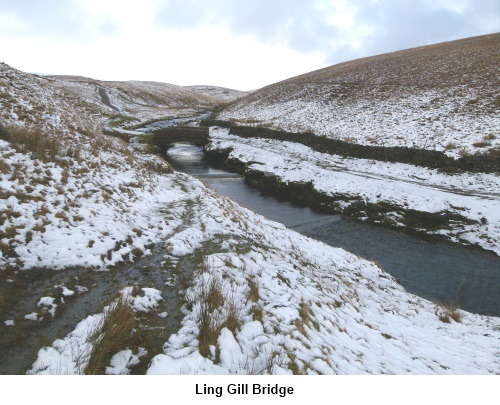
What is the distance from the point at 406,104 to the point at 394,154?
39.4ft

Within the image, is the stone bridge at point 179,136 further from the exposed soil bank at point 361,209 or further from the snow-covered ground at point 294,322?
the snow-covered ground at point 294,322

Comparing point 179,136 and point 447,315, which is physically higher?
point 179,136

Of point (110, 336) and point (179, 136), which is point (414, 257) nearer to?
point (110, 336)

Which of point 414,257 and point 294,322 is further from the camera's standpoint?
point 414,257

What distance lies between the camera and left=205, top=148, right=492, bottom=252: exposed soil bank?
15859mm

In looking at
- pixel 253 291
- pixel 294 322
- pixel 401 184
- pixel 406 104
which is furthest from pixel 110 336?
pixel 406 104

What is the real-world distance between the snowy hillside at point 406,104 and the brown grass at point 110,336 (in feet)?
80.3

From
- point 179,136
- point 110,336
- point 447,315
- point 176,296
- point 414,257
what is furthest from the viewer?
point 179,136

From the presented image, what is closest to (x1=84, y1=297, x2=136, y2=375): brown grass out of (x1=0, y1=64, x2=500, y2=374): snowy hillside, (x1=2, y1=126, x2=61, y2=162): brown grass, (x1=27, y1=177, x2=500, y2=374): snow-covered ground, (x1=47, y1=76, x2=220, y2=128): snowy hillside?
(x1=0, y1=64, x2=500, y2=374): snowy hillside

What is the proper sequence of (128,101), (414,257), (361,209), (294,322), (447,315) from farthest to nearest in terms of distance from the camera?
(128,101) → (361,209) → (414,257) → (447,315) → (294,322)

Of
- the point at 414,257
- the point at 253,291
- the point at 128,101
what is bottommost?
the point at 414,257

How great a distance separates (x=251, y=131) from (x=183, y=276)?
3465cm

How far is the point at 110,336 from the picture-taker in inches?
159

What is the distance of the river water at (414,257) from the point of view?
11039 millimetres
